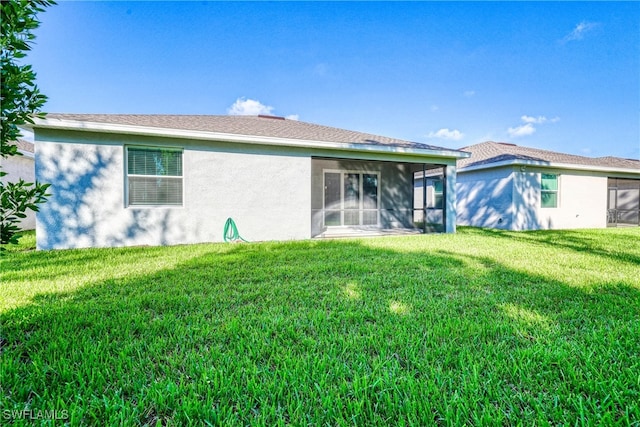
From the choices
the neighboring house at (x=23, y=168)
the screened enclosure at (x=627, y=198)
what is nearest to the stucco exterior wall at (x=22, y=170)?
the neighboring house at (x=23, y=168)

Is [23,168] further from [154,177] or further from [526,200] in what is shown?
[526,200]

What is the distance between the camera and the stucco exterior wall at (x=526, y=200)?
11539 mm

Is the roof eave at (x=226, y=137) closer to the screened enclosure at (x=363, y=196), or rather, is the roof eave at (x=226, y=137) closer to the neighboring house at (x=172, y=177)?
the neighboring house at (x=172, y=177)

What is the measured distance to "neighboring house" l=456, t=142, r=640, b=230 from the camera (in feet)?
37.8

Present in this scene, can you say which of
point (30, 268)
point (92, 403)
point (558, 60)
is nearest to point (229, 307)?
point (92, 403)

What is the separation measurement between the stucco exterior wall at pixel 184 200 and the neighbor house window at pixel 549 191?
34.8 feet

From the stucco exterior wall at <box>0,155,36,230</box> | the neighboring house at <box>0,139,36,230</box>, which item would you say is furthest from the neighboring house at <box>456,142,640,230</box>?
the neighboring house at <box>0,139,36,230</box>

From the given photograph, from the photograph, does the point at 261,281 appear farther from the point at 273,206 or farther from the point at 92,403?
the point at 273,206

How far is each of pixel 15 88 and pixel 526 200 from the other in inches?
569

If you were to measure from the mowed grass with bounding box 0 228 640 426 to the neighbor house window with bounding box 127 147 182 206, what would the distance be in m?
2.92

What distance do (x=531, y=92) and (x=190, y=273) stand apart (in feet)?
67.2
